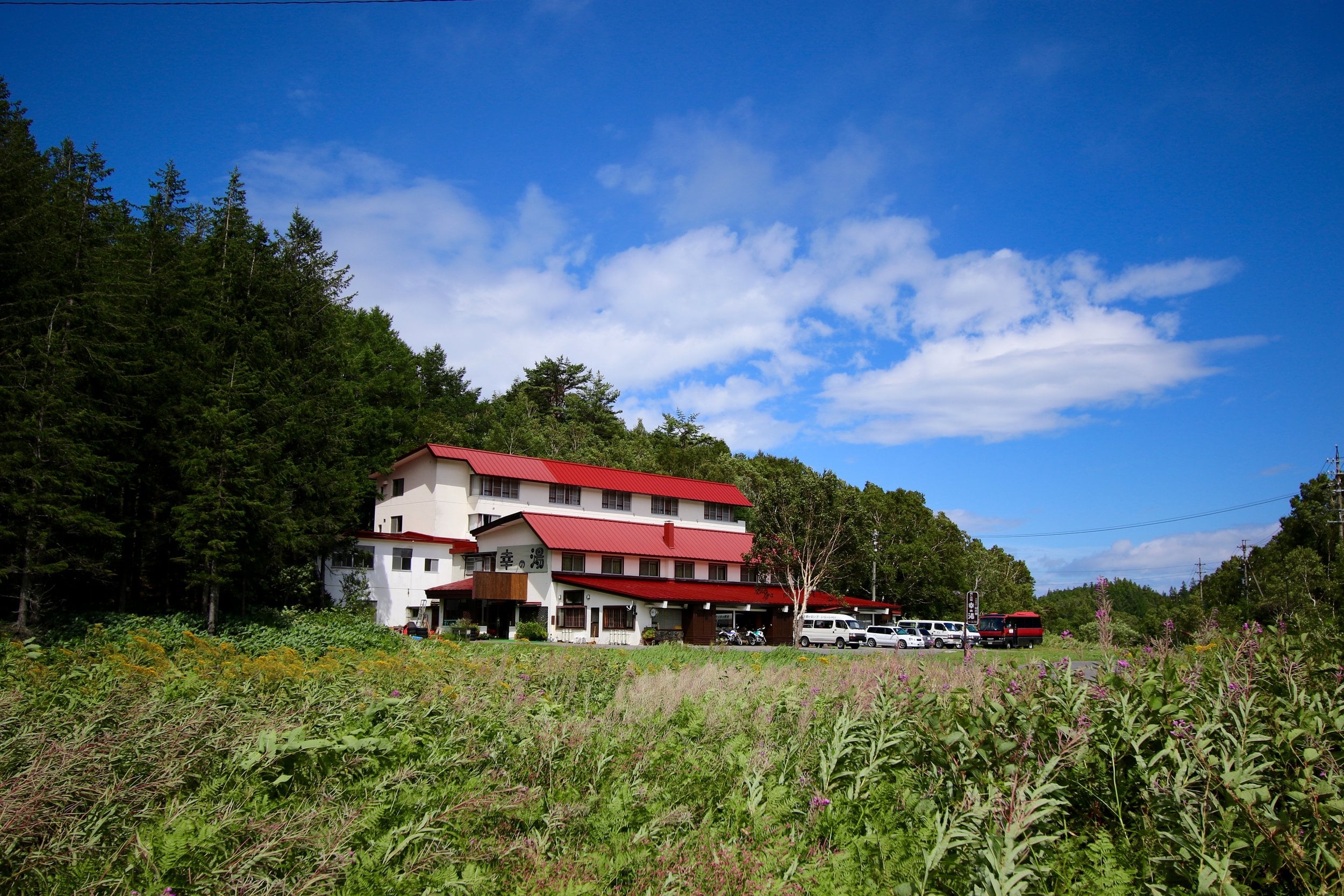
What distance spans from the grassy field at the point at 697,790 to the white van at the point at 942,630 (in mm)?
46842

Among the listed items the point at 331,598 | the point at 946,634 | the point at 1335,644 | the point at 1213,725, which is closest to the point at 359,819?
the point at 1213,725

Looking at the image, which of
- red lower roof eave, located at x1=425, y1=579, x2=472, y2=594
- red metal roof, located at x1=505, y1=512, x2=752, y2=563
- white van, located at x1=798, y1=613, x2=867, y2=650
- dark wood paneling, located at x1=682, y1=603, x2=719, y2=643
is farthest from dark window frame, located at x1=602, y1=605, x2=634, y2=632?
white van, located at x1=798, y1=613, x2=867, y2=650

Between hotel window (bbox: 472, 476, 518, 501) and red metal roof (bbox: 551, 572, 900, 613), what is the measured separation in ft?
31.7

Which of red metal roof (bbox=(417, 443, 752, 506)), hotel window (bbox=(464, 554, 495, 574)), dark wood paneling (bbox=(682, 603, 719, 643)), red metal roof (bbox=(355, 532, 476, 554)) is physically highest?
red metal roof (bbox=(417, 443, 752, 506))

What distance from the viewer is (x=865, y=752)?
536 centimetres

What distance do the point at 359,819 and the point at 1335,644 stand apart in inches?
259

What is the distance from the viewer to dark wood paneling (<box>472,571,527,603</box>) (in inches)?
1769

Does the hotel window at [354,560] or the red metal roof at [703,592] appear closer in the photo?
the red metal roof at [703,592]

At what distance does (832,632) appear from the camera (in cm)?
4903

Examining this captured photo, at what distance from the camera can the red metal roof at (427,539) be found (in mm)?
48094

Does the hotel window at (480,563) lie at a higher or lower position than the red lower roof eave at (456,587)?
higher

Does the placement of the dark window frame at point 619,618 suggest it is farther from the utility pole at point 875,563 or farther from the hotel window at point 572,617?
the utility pole at point 875,563

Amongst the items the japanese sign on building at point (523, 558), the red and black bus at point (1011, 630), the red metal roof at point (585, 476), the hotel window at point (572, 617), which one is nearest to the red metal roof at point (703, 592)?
the japanese sign on building at point (523, 558)

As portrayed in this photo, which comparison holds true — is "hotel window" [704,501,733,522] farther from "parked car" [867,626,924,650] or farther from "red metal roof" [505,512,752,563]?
"parked car" [867,626,924,650]
